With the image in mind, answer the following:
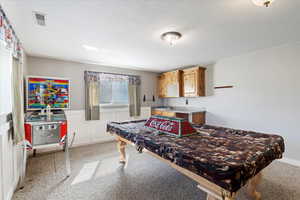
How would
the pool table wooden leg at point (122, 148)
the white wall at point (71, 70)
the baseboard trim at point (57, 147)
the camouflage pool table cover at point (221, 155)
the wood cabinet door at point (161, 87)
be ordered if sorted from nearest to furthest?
the camouflage pool table cover at point (221, 155)
the pool table wooden leg at point (122, 148)
the baseboard trim at point (57, 147)
the white wall at point (71, 70)
the wood cabinet door at point (161, 87)

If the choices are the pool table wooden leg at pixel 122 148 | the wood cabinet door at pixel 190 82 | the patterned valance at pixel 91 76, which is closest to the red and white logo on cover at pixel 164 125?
the pool table wooden leg at pixel 122 148

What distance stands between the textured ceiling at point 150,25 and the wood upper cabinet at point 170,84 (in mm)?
1425

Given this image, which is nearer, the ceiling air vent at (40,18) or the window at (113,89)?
the ceiling air vent at (40,18)

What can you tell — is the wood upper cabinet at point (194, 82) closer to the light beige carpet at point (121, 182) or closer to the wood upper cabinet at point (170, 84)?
the wood upper cabinet at point (170, 84)

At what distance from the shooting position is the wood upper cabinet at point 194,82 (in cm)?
386

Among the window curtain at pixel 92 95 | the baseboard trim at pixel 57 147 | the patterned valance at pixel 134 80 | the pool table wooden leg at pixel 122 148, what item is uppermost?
the patterned valance at pixel 134 80

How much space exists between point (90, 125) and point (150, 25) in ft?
10.3

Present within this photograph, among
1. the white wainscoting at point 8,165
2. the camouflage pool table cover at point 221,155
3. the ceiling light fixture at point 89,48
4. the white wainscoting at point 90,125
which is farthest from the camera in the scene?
the white wainscoting at point 90,125

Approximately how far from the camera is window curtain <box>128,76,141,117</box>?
4.53 metres

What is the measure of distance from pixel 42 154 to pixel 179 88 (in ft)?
12.8

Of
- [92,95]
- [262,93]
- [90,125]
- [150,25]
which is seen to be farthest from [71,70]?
[262,93]

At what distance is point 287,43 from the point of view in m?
2.60

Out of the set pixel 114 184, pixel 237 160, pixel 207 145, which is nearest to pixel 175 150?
pixel 207 145

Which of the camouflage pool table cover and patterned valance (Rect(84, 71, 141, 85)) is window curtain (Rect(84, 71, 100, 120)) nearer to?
patterned valance (Rect(84, 71, 141, 85))
